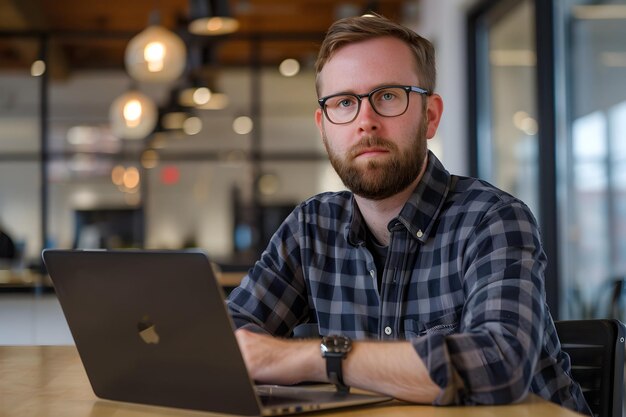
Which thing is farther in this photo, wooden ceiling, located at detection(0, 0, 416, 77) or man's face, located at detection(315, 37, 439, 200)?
wooden ceiling, located at detection(0, 0, 416, 77)

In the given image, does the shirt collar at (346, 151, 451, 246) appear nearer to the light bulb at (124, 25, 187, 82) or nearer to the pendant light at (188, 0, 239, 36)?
the light bulb at (124, 25, 187, 82)

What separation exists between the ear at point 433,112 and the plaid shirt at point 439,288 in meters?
0.09

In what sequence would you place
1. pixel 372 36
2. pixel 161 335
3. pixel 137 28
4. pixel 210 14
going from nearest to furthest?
pixel 161 335 → pixel 372 36 → pixel 210 14 → pixel 137 28

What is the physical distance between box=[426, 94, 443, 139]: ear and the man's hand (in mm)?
718

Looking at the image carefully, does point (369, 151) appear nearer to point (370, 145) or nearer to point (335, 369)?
point (370, 145)

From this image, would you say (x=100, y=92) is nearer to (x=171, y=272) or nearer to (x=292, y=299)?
(x=292, y=299)

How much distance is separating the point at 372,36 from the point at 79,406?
101 cm

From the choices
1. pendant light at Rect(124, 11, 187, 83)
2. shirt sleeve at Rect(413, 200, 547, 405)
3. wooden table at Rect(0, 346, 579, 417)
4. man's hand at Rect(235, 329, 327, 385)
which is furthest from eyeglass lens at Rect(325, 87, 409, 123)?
pendant light at Rect(124, 11, 187, 83)

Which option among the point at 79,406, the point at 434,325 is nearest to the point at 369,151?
the point at 434,325

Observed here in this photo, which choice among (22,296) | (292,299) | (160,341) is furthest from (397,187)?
(22,296)

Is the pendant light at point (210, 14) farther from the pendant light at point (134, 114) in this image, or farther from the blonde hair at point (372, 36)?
the blonde hair at point (372, 36)

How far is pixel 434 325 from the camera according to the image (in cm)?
179

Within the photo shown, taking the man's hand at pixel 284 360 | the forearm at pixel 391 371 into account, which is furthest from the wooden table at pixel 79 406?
the man's hand at pixel 284 360

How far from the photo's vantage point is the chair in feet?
5.75
